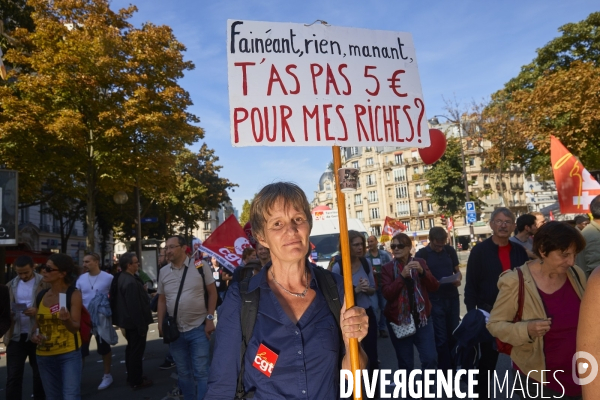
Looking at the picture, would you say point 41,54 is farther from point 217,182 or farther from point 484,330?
point 217,182

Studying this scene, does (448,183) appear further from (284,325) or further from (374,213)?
(284,325)

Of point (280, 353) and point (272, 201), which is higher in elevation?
point (272, 201)

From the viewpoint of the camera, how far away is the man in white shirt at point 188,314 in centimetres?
585

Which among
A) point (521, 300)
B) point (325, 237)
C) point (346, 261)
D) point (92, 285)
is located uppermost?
point (325, 237)

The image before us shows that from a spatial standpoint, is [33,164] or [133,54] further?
[133,54]

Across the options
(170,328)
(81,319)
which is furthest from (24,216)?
(170,328)

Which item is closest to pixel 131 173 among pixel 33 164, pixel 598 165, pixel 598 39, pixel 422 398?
pixel 33 164

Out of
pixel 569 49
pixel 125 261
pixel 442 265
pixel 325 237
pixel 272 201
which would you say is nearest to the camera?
pixel 272 201

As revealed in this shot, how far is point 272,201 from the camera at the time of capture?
2715 mm

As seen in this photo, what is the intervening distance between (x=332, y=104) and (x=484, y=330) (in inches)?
114

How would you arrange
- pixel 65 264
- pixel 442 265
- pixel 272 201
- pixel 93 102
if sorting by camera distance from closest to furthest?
pixel 272 201, pixel 65 264, pixel 442 265, pixel 93 102

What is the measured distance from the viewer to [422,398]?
20.6ft

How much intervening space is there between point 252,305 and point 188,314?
12.0ft

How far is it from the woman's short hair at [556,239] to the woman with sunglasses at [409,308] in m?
2.04
